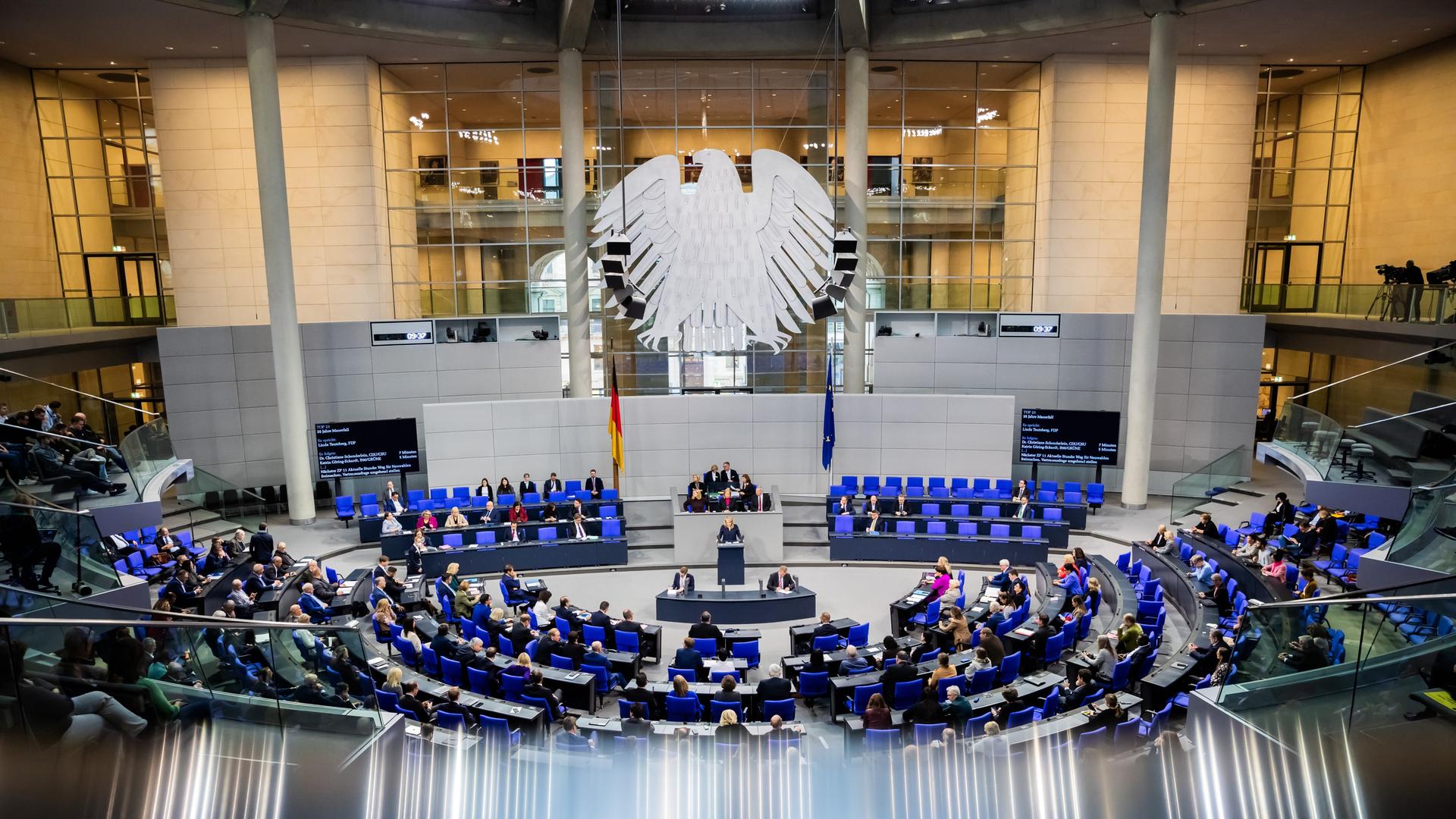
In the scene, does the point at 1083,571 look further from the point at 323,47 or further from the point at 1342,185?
the point at 323,47

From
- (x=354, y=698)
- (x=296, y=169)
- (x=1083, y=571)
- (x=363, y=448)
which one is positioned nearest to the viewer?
(x=354, y=698)

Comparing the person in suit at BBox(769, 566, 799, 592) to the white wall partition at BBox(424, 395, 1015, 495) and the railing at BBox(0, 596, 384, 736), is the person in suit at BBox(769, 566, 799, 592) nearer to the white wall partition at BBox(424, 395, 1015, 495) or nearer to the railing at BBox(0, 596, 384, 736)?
the white wall partition at BBox(424, 395, 1015, 495)

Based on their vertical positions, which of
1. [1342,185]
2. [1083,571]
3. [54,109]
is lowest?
[1083,571]

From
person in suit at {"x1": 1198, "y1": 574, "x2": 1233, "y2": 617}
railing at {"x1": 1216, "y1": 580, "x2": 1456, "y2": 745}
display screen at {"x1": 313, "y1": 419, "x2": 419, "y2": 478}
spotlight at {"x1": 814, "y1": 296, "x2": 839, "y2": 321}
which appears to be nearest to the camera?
railing at {"x1": 1216, "y1": 580, "x2": 1456, "y2": 745}

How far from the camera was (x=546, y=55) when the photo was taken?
64.5ft

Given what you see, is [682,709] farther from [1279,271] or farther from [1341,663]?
[1279,271]

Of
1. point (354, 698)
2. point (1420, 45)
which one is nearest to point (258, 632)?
point (354, 698)

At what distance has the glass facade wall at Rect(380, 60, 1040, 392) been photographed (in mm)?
20562

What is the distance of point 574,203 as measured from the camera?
18.7 meters

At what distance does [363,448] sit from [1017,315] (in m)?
15.2

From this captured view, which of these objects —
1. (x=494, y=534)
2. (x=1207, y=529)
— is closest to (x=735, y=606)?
(x=494, y=534)

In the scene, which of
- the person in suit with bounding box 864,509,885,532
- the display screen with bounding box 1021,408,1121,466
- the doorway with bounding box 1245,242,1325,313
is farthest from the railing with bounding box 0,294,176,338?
the doorway with bounding box 1245,242,1325,313

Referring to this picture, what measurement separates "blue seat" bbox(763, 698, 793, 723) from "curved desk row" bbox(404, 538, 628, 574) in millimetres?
6923

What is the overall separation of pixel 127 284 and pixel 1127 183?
24968 millimetres
